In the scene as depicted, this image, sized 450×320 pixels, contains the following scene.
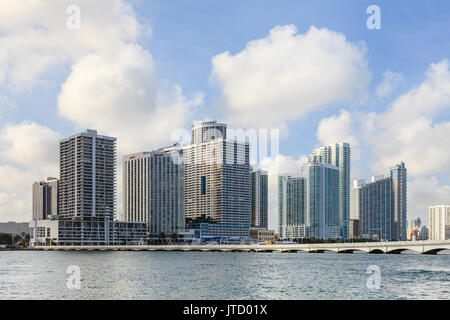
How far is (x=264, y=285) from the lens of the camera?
60844 millimetres

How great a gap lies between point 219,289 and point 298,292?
8746mm

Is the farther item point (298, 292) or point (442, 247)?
point (442, 247)

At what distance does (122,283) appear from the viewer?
2432 inches
